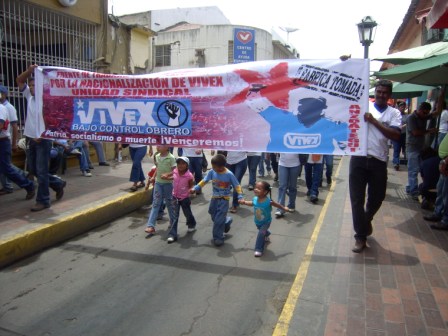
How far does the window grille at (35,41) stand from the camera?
816 centimetres

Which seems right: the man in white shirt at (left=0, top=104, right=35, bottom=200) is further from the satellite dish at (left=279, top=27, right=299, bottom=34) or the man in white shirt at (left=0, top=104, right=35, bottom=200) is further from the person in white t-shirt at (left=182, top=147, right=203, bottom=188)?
the satellite dish at (left=279, top=27, right=299, bottom=34)

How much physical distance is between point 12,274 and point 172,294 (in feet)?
6.28

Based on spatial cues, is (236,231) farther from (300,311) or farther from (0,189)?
(0,189)

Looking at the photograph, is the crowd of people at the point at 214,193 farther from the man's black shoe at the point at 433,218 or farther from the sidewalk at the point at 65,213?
the man's black shoe at the point at 433,218

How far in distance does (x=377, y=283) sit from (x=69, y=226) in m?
4.11

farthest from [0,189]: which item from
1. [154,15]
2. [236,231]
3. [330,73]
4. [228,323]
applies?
[154,15]

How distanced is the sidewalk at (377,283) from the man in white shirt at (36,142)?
4105 mm

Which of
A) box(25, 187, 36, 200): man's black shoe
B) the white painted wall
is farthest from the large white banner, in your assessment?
the white painted wall

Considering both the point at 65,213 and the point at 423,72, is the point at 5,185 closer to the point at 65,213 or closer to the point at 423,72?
the point at 65,213

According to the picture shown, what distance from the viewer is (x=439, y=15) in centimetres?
385

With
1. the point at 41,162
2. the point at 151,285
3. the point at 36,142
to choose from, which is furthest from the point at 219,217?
the point at 36,142

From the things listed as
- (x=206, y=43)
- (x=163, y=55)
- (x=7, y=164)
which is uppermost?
(x=206, y=43)

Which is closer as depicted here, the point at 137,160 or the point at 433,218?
the point at 433,218

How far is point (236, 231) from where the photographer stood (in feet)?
19.3
